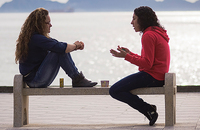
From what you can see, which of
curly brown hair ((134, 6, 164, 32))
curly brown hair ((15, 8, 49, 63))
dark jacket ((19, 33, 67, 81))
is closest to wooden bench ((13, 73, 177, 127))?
dark jacket ((19, 33, 67, 81))

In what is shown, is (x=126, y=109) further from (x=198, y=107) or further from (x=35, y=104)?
(x=35, y=104)

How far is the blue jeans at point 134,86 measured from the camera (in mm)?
4198

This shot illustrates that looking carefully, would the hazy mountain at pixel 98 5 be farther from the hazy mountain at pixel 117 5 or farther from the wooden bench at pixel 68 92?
the wooden bench at pixel 68 92

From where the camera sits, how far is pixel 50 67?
4.36 metres

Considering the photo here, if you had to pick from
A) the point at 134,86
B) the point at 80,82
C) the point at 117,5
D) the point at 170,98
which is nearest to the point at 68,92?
the point at 80,82

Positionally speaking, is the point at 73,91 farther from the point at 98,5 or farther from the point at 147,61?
the point at 98,5

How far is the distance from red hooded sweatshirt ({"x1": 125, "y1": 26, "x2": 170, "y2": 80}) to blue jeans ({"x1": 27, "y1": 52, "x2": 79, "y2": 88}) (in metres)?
0.63

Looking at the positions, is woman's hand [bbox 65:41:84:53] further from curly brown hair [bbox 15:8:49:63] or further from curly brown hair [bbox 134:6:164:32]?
curly brown hair [bbox 134:6:164:32]

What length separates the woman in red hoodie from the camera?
4.10 metres

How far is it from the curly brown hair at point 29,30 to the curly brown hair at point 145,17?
1.00 metres

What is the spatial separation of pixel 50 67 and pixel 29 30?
17.7 inches

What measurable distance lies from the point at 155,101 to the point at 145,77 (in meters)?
2.19

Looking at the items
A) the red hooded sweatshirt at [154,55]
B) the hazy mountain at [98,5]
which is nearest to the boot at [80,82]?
the red hooded sweatshirt at [154,55]

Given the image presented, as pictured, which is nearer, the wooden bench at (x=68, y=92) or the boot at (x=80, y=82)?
the wooden bench at (x=68, y=92)
